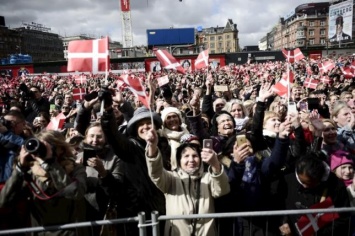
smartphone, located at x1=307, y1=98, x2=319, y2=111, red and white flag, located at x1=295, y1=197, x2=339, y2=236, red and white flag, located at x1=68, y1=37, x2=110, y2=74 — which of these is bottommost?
red and white flag, located at x1=295, y1=197, x2=339, y2=236

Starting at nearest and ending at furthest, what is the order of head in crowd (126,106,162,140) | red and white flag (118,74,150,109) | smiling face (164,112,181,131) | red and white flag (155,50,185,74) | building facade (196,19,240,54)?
head in crowd (126,106,162,140) < red and white flag (118,74,150,109) < smiling face (164,112,181,131) < red and white flag (155,50,185,74) < building facade (196,19,240,54)

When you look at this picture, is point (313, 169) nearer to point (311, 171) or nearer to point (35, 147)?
point (311, 171)

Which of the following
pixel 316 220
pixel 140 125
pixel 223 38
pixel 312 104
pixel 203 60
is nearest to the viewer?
pixel 316 220

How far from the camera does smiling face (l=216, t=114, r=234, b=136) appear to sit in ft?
13.6

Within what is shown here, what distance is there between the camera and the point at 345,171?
11.0 ft

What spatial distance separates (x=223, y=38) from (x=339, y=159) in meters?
140

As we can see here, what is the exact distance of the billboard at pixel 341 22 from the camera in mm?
58750

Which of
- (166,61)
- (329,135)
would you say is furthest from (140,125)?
(166,61)

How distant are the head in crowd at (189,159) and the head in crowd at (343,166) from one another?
1474 millimetres

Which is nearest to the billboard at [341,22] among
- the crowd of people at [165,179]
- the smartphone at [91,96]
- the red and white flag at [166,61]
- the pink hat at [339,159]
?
the red and white flag at [166,61]

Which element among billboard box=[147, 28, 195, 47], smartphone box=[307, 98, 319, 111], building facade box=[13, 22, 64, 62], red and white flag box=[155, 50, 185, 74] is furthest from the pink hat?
building facade box=[13, 22, 64, 62]

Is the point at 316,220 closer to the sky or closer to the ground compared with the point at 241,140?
Result: closer to the ground

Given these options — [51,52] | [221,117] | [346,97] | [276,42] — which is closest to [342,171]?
[221,117]

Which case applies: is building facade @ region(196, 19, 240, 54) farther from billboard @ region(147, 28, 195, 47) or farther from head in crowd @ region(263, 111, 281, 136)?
head in crowd @ region(263, 111, 281, 136)
